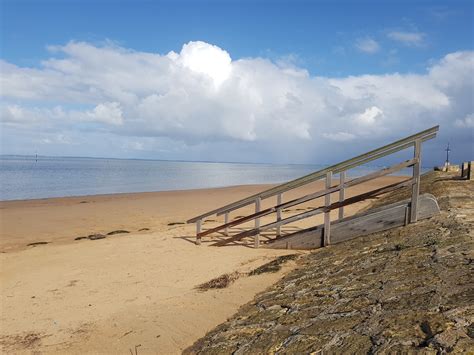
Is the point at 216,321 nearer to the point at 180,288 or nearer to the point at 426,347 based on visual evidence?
the point at 180,288

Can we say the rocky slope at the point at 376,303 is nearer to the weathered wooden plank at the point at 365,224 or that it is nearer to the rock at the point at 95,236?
the weathered wooden plank at the point at 365,224

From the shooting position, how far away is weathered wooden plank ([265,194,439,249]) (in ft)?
21.0

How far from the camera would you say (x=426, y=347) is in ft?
7.95

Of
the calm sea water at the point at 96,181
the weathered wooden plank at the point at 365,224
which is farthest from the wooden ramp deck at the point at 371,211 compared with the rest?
the calm sea water at the point at 96,181

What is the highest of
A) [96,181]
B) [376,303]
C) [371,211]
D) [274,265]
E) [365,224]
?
[371,211]

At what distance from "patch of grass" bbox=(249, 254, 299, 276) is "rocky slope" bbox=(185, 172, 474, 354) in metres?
0.61

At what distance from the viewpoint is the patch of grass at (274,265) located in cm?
641

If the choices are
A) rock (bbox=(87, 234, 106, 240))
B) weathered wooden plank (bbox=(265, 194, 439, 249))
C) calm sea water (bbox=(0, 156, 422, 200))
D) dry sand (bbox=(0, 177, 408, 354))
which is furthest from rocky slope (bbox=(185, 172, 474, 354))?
calm sea water (bbox=(0, 156, 422, 200))

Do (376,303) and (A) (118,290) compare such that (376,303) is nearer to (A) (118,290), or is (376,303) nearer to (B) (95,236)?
(A) (118,290)

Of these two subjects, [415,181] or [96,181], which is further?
[96,181]

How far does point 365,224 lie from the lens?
22.5 ft

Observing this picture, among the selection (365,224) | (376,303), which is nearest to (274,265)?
(365,224)

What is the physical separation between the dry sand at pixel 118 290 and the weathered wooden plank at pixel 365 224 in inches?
26.7

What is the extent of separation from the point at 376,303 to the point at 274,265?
129 inches
